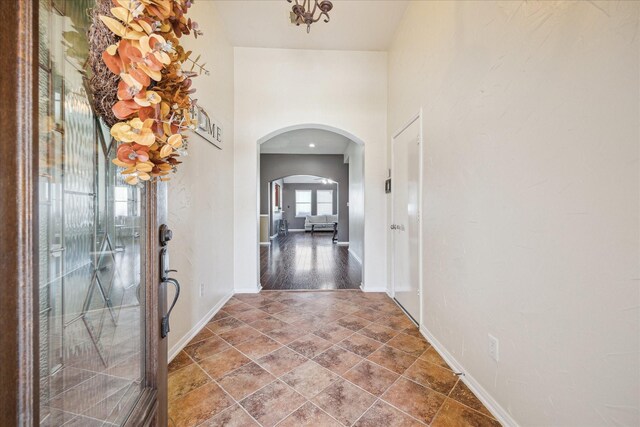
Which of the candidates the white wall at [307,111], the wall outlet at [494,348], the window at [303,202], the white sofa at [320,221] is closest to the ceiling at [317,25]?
the white wall at [307,111]

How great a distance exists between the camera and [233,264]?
3.36 m

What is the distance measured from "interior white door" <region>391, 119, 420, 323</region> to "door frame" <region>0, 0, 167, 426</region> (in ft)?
8.01

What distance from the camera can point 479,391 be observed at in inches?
59.9

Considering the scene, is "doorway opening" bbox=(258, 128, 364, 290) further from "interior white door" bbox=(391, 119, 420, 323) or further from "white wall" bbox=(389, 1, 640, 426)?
"white wall" bbox=(389, 1, 640, 426)

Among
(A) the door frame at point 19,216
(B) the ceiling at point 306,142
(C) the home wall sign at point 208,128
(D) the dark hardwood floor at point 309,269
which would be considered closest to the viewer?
(A) the door frame at point 19,216

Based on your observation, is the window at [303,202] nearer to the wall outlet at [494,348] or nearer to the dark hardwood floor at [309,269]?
the dark hardwood floor at [309,269]

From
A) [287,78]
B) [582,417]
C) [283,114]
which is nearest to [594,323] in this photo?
[582,417]

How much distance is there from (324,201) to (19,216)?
44.5 ft

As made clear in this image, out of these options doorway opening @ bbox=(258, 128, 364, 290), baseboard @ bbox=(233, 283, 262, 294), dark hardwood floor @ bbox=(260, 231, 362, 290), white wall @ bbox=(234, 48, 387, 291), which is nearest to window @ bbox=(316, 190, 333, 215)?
doorway opening @ bbox=(258, 128, 364, 290)

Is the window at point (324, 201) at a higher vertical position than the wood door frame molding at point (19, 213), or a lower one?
higher

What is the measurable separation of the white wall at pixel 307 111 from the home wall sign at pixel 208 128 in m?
0.58

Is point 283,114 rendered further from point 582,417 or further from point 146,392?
point 582,417

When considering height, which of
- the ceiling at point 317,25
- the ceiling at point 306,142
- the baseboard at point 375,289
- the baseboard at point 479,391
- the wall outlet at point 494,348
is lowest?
the baseboard at point 479,391

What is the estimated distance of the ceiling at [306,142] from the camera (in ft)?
19.3
